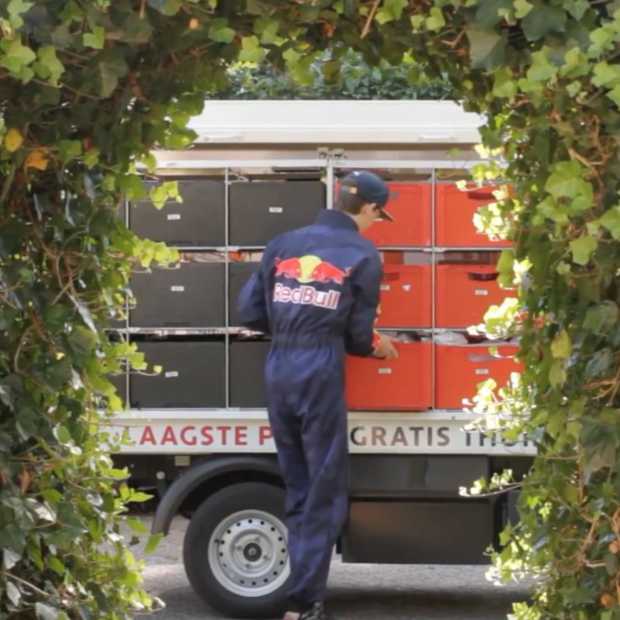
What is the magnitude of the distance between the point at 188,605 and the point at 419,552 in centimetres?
142

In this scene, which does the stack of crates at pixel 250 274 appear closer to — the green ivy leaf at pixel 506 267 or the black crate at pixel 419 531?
the black crate at pixel 419 531

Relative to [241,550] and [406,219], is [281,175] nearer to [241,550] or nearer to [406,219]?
[406,219]

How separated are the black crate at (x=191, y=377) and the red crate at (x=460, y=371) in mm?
1033

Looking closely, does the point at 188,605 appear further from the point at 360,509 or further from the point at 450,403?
the point at 450,403

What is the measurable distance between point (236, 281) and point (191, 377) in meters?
0.51

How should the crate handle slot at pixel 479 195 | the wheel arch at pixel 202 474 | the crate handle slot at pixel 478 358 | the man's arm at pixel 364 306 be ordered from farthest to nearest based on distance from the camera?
the wheel arch at pixel 202 474 < the crate handle slot at pixel 478 358 < the crate handle slot at pixel 479 195 < the man's arm at pixel 364 306

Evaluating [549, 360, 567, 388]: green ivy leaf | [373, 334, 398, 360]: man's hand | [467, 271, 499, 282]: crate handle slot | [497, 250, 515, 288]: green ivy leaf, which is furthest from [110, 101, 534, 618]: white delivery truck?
[549, 360, 567, 388]: green ivy leaf

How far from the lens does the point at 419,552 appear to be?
7555 mm

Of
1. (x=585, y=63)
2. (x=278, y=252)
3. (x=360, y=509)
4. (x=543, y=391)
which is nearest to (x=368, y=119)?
(x=278, y=252)

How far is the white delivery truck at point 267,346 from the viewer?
24.6ft

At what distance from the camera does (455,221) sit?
A: 7.51 metres

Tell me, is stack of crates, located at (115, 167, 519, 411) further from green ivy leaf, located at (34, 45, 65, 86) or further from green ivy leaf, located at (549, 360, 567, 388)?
green ivy leaf, located at (34, 45, 65, 86)

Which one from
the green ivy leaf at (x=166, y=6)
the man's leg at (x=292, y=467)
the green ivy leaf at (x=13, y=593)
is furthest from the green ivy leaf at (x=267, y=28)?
the man's leg at (x=292, y=467)

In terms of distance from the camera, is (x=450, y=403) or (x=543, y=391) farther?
(x=450, y=403)
